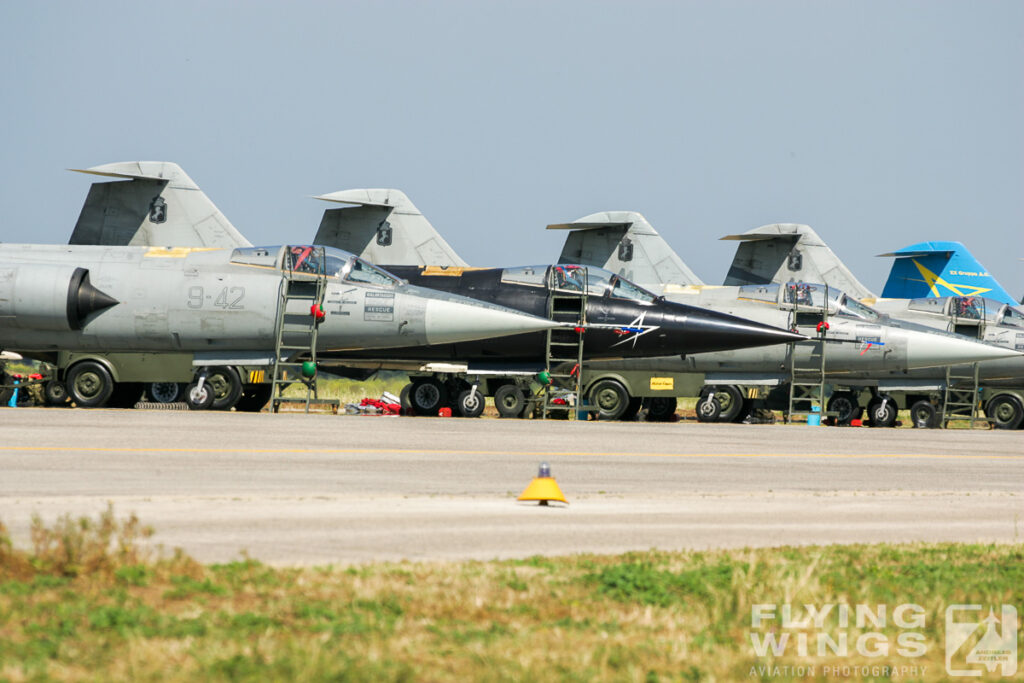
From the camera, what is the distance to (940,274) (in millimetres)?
38094

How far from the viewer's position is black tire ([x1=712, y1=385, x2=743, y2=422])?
27047 millimetres

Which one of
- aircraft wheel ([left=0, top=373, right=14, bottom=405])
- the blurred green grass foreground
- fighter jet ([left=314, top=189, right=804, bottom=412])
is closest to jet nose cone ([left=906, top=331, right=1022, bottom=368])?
fighter jet ([left=314, top=189, right=804, bottom=412])

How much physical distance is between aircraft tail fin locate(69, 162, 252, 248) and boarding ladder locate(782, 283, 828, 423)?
1379 centimetres

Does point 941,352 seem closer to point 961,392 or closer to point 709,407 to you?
point 961,392

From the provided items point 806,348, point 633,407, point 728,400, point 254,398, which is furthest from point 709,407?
point 254,398

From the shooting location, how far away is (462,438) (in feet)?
52.3

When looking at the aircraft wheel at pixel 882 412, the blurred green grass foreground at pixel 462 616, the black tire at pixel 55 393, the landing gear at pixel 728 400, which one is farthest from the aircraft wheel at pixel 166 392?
the aircraft wheel at pixel 882 412

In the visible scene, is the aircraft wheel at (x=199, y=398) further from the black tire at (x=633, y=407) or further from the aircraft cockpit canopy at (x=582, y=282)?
the black tire at (x=633, y=407)

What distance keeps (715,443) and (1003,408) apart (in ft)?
57.5

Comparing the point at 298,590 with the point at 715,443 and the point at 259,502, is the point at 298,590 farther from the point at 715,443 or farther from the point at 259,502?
the point at 715,443

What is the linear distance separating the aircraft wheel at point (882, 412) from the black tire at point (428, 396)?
13.1 m

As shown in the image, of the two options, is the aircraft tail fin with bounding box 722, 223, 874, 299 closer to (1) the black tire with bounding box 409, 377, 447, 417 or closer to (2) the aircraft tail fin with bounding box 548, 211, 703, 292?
(2) the aircraft tail fin with bounding box 548, 211, 703, 292

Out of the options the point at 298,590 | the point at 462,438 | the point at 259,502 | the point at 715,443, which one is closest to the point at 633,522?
the point at 259,502

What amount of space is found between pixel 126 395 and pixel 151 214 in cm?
464
